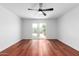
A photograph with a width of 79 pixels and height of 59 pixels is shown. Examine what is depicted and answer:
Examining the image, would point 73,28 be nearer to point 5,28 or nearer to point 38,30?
point 5,28

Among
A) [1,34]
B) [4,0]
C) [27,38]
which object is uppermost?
[4,0]

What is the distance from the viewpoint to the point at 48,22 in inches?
416

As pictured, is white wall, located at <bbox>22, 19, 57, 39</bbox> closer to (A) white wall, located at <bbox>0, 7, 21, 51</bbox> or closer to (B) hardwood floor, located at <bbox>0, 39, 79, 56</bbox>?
(A) white wall, located at <bbox>0, 7, 21, 51</bbox>

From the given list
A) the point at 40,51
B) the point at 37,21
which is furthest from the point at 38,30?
the point at 40,51

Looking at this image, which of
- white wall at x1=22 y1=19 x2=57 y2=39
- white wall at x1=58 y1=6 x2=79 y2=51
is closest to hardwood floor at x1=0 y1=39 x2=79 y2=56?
white wall at x1=58 y1=6 x2=79 y2=51

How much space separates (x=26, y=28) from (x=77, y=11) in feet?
21.9

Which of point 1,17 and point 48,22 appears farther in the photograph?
point 48,22

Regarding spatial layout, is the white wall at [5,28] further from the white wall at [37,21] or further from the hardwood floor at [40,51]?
the white wall at [37,21]

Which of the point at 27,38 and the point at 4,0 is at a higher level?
the point at 4,0

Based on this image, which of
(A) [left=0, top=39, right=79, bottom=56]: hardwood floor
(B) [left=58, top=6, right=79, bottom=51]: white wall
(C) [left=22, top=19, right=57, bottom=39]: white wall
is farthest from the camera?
(C) [left=22, top=19, right=57, bottom=39]: white wall

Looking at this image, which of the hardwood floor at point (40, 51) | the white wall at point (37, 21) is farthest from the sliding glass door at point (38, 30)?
the hardwood floor at point (40, 51)

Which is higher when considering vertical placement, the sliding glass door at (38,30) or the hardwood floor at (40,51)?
the sliding glass door at (38,30)

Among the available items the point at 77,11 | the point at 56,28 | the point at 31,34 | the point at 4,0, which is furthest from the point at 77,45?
the point at 31,34

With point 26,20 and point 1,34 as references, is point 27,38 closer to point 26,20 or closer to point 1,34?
point 26,20
